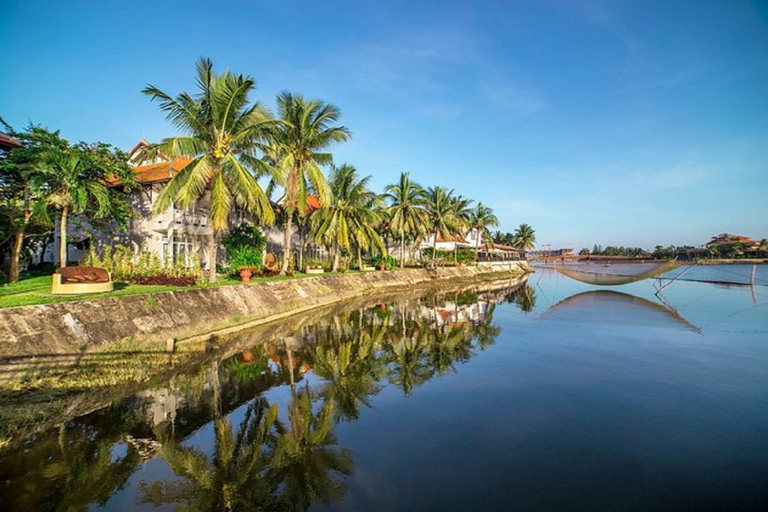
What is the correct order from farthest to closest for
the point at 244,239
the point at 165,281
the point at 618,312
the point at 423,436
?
the point at 244,239
the point at 618,312
the point at 165,281
the point at 423,436

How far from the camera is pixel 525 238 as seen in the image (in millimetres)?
100812

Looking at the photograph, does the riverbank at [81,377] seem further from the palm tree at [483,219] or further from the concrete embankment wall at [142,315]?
the palm tree at [483,219]

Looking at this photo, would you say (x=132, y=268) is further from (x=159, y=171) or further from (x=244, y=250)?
(x=159, y=171)

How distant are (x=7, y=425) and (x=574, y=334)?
18180mm

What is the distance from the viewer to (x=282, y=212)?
104 ft

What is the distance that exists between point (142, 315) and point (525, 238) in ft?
334

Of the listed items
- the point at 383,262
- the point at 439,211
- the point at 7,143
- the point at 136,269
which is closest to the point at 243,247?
the point at 136,269

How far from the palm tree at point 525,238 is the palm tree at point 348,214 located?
77849mm

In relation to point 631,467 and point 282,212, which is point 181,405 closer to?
point 631,467

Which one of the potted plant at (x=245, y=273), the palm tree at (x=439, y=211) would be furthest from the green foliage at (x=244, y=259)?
the palm tree at (x=439, y=211)

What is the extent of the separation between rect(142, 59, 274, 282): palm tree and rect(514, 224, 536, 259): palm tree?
94766 millimetres

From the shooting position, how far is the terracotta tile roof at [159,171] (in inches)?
946

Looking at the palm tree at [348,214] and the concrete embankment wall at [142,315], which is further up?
the palm tree at [348,214]

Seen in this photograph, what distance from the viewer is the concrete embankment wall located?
8562 millimetres
